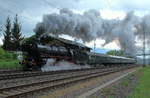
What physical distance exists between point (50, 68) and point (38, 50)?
3611 mm

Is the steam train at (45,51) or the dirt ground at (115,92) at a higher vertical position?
the steam train at (45,51)

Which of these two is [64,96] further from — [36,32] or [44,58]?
[36,32]

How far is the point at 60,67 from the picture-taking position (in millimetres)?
24547

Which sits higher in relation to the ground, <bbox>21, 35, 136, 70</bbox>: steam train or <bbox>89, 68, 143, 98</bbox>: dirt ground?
<bbox>21, 35, 136, 70</bbox>: steam train

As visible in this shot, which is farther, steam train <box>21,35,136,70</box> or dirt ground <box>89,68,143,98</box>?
steam train <box>21,35,136,70</box>

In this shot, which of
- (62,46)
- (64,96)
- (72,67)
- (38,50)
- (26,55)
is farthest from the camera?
(72,67)

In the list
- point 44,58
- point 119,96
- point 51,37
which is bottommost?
point 119,96

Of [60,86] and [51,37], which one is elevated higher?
[51,37]

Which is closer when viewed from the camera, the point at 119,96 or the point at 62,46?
the point at 119,96

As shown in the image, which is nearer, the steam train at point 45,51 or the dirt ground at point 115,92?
the dirt ground at point 115,92

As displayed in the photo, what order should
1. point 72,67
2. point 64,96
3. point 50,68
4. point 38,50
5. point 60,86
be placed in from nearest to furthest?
point 64,96 < point 60,86 < point 38,50 < point 50,68 < point 72,67

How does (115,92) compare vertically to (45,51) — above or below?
below

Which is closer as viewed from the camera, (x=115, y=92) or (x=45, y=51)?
(x=115, y=92)

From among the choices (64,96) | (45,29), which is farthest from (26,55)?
(64,96)
